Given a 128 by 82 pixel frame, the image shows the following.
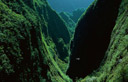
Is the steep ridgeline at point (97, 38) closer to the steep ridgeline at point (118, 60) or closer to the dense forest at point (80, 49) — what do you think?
the dense forest at point (80, 49)

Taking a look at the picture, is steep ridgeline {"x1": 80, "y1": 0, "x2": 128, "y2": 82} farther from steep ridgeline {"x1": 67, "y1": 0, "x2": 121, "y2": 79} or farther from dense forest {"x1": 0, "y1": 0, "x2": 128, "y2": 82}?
steep ridgeline {"x1": 67, "y1": 0, "x2": 121, "y2": 79}

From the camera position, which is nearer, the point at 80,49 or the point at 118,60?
the point at 118,60

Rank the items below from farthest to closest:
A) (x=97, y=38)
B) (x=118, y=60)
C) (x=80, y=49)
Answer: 1. (x=80, y=49)
2. (x=97, y=38)
3. (x=118, y=60)

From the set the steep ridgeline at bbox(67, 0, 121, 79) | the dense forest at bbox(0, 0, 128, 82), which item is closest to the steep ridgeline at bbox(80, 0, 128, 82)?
the dense forest at bbox(0, 0, 128, 82)

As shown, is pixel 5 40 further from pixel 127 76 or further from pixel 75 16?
pixel 75 16

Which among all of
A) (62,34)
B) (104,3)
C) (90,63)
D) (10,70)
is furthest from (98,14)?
(62,34)

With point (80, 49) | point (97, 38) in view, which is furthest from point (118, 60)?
point (80, 49)

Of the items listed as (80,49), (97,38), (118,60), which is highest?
(97,38)

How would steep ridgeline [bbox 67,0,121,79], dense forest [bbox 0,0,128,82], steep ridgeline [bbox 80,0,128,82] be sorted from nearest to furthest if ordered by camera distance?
steep ridgeline [bbox 80,0,128,82] < dense forest [bbox 0,0,128,82] < steep ridgeline [bbox 67,0,121,79]

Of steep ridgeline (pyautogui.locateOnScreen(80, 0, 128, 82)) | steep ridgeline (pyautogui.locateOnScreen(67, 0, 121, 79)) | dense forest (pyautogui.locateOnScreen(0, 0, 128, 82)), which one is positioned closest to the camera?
steep ridgeline (pyautogui.locateOnScreen(80, 0, 128, 82))

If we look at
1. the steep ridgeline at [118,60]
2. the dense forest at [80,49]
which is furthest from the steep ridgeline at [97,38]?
the steep ridgeline at [118,60]

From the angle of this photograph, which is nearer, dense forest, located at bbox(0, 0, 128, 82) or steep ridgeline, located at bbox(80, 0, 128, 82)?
steep ridgeline, located at bbox(80, 0, 128, 82)

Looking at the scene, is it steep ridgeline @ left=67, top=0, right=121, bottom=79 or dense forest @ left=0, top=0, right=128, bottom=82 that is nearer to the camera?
dense forest @ left=0, top=0, right=128, bottom=82

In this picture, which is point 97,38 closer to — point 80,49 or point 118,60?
point 80,49
